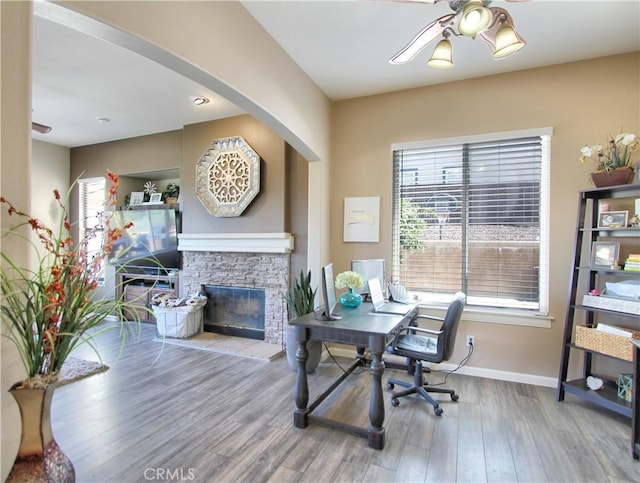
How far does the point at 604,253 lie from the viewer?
2.66m

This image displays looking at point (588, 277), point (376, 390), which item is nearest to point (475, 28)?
point (376, 390)

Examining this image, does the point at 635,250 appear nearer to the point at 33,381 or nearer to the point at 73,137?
the point at 33,381

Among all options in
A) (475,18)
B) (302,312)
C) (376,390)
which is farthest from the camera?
(302,312)

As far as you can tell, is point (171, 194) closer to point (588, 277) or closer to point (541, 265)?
point (541, 265)

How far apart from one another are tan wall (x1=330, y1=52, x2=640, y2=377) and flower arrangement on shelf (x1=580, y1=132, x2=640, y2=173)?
0.38 ft

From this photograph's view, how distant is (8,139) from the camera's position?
3.52ft

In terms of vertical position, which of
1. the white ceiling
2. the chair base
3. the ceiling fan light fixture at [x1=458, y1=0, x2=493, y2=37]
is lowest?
the chair base

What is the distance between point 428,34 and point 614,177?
6.37 ft

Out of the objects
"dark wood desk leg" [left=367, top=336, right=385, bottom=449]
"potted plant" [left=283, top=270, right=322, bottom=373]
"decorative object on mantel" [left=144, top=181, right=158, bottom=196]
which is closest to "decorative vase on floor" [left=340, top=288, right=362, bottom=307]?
"potted plant" [left=283, top=270, right=322, bottom=373]

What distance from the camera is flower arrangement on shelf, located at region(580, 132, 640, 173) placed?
2.61 m

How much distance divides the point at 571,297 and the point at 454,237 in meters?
1.12

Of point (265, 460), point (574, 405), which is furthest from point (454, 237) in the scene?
point (265, 460)

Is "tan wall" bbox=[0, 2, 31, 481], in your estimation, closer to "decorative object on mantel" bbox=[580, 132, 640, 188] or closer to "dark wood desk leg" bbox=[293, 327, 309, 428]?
"dark wood desk leg" bbox=[293, 327, 309, 428]

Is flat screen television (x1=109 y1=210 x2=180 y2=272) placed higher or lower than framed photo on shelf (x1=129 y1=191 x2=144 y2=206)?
lower
